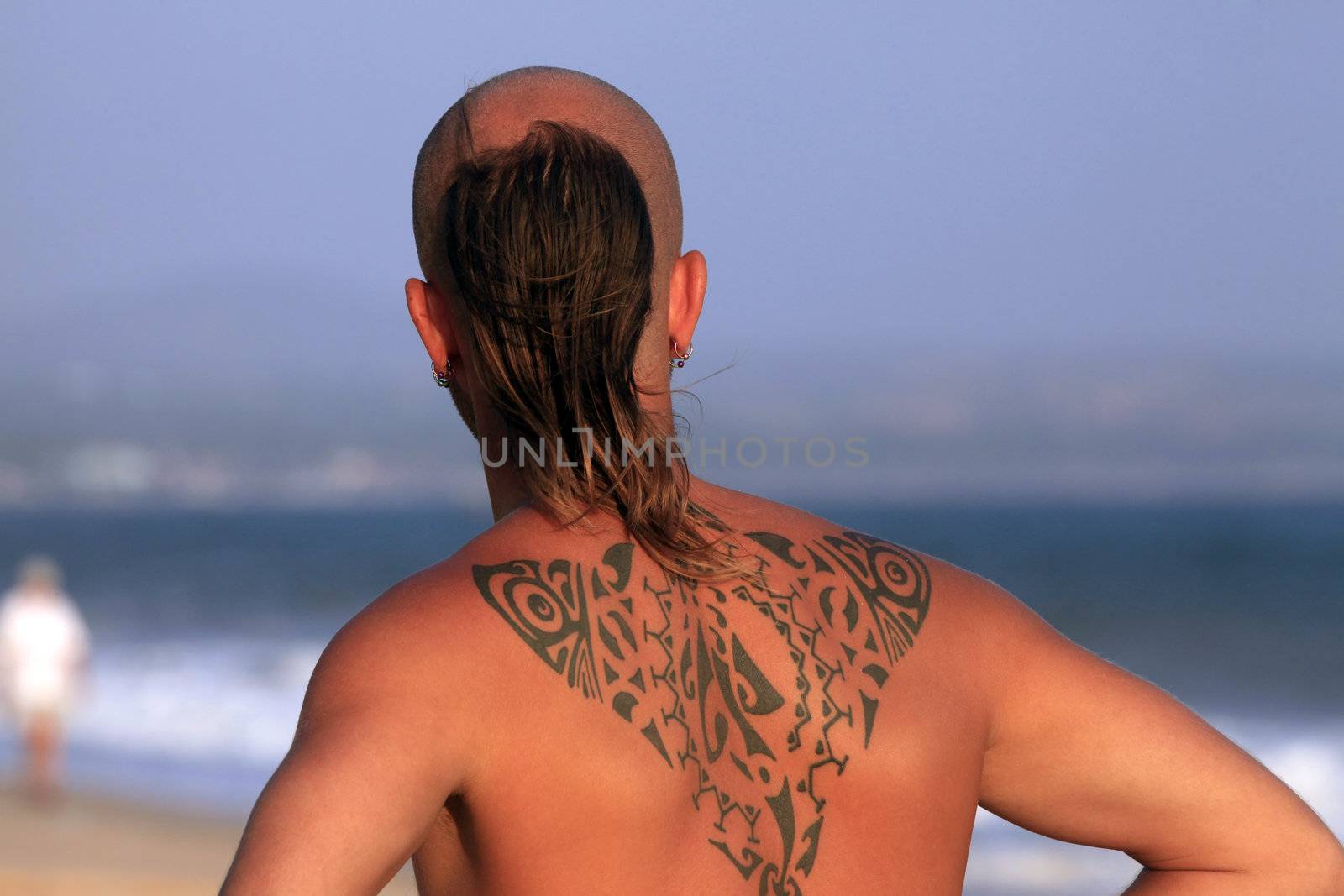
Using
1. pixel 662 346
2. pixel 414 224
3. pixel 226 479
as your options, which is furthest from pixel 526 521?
pixel 226 479

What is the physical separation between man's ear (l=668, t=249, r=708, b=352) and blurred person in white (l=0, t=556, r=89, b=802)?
921 cm

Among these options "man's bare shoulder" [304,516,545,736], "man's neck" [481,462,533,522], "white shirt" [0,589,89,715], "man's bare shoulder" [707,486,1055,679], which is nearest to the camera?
"man's bare shoulder" [304,516,545,736]

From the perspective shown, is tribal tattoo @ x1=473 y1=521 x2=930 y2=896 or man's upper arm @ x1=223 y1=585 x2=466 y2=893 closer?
man's upper arm @ x1=223 y1=585 x2=466 y2=893

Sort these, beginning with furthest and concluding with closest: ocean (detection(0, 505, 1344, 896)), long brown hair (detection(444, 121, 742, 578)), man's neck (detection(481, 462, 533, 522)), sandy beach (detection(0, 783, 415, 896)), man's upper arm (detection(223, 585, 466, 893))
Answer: ocean (detection(0, 505, 1344, 896)) < sandy beach (detection(0, 783, 415, 896)) < man's neck (detection(481, 462, 533, 522)) < long brown hair (detection(444, 121, 742, 578)) < man's upper arm (detection(223, 585, 466, 893))

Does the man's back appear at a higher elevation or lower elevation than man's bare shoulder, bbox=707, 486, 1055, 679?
lower

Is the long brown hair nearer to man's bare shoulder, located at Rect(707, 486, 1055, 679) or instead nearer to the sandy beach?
man's bare shoulder, located at Rect(707, 486, 1055, 679)

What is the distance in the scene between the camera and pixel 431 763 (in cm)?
121

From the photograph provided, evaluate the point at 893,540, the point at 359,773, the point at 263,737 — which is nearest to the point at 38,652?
the point at 263,737

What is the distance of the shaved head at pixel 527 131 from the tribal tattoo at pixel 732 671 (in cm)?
32

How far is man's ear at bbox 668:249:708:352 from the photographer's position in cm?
160

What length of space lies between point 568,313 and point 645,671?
1.20 ft

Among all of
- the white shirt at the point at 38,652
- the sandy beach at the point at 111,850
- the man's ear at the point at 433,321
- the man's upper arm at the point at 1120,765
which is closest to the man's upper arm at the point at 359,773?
the man's ear at the point at 433,321

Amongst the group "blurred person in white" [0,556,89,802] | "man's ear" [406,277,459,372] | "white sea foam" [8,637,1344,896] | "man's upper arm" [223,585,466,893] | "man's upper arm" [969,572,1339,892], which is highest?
"white sea foam" [8,637,1344,896]

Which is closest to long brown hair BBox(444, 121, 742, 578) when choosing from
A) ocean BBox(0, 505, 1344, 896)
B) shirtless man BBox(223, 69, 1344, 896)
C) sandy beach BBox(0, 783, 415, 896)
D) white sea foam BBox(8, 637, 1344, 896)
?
shirtless man BBox(223, 69, 1344, 896)
